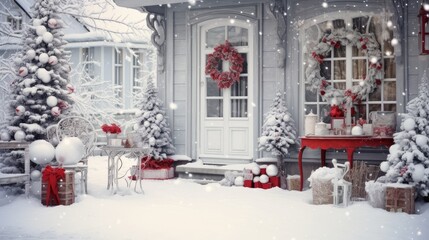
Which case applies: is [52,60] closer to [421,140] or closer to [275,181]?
[275,181]

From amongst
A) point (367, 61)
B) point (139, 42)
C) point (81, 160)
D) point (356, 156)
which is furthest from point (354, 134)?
point (139, 42)

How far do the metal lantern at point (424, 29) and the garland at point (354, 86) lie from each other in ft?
3.04

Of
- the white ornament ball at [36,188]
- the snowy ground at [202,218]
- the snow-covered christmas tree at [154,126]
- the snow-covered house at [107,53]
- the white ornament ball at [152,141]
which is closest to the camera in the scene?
the snowy ground at [202,218]

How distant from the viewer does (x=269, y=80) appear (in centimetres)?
1077

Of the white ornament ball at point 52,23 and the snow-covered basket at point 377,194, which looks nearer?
the snow-covered basket at point 377,194

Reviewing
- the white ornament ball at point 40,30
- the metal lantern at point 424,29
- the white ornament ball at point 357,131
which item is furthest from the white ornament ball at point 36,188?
the metal lantern at point 424,29

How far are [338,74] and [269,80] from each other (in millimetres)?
1307

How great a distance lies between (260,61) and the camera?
35.5 ft

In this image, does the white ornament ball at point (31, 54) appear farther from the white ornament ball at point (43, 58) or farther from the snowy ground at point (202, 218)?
the snowy ground at point (202, 218)

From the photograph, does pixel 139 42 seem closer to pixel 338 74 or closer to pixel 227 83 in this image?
pixel 227 83

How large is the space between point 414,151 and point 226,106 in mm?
4250

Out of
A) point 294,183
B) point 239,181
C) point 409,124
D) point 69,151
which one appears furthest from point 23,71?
point 409,124

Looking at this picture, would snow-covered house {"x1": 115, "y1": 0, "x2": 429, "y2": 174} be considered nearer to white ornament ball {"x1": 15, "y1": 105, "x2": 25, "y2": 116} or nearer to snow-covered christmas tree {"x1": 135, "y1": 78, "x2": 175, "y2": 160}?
snow-covered christmas tree {"x1": 135, "y1": 78, "x2": 175, "y2": 160}

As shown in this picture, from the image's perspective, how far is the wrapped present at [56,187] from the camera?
26.1ft
